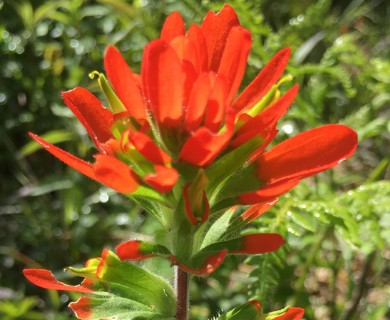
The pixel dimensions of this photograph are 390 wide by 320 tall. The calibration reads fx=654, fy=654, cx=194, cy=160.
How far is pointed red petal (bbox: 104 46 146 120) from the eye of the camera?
69cm

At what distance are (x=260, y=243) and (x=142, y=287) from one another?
18 centimetres

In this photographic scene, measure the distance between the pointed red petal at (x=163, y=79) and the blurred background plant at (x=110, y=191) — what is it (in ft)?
2.32

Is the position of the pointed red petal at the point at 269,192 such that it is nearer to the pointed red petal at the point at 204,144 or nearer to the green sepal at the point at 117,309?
the pointed red petal at the point at 204,144

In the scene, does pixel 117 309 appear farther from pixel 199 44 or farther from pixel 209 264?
pixel 199 44

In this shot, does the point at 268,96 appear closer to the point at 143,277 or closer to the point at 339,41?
the point at 143,277

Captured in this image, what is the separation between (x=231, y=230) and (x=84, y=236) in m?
1.16

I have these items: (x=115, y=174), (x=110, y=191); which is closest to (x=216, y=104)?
(x=115, y=174)

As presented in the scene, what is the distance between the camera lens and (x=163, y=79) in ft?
2.11

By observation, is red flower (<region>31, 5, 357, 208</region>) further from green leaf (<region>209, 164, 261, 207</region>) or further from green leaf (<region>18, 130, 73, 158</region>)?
green leaf (<region>18, 130, 73, 158</region>)

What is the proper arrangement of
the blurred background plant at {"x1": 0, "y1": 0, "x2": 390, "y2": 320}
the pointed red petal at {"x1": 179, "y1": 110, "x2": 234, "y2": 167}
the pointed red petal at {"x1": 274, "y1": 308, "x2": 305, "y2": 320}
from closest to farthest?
the pointed red petal at {"x1": 179, "y1": 110, "x2": 234, "y2": 167}
the pointed red petal at {"x1": 274, "y1": 308, "x2": 305, "y2": 320}
the blurred background plant at {"x1": 0, "y1": 0, "x2": 390, "y2": 320}

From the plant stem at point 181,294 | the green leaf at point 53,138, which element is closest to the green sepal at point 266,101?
the plant stem at point 181,294

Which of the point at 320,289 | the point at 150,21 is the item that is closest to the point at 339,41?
the point at 150,21

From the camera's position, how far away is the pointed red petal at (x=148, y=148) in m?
0.64

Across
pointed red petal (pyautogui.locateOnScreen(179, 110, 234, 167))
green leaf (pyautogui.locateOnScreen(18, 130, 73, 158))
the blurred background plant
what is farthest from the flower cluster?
green leaf (pyautogui.locateOnScreen(18, 130, 73, 158))
